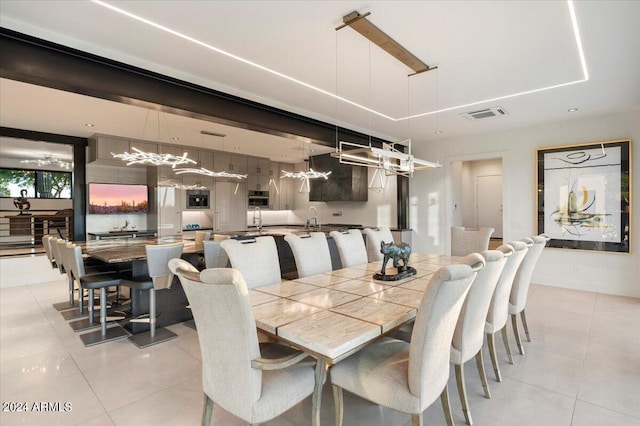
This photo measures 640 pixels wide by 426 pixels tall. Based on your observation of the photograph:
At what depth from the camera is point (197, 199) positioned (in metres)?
6.80

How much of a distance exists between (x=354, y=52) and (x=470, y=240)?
2777 millimetres

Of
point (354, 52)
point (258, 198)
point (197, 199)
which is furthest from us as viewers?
point (258, 198)

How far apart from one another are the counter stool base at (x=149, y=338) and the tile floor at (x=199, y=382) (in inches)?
3.3

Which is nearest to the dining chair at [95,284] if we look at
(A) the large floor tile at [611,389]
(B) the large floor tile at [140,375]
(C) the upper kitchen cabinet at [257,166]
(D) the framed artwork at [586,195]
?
(B) the large floor tile at [140,375]

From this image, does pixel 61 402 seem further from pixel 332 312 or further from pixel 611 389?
pixel 611 389

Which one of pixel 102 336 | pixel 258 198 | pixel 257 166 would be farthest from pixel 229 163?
pixel 102 336

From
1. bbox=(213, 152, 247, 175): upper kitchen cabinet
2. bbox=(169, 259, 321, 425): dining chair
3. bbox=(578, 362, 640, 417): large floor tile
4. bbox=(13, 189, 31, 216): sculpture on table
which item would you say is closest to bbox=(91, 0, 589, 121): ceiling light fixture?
bbox=(169, 259, 321, 425): dining chair

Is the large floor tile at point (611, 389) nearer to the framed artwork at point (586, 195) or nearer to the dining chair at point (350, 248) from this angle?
the dining chair at point (350, 248)

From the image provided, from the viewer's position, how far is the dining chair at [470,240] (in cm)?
414

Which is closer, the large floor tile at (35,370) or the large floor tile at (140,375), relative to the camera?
the large floor tile at (140,375)

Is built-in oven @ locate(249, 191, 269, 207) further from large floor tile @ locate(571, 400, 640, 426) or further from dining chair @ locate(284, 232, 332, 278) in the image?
large floor tile @ locate(571, 400, 640, 426)

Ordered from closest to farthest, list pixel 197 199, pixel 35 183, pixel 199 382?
pixel 199 382 → pixel 35 183 → pixel 197 199

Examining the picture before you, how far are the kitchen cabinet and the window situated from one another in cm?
264

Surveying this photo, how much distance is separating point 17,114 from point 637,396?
7.14m
